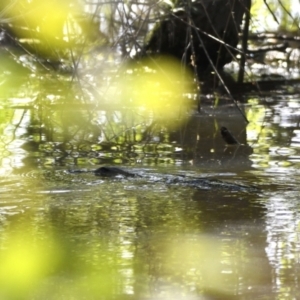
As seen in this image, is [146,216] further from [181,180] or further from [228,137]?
[228,137]

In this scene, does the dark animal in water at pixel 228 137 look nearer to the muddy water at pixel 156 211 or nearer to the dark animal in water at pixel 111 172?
the muddy water at pixel 156 211

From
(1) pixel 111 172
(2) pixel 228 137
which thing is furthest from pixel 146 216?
(2) pixel 228 137

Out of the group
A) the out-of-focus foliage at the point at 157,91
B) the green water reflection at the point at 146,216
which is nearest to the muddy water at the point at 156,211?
the green water reflection at the point at 146,216

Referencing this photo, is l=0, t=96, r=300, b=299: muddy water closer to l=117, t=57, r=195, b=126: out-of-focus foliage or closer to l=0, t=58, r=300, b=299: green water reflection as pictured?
l=0, t=58, r=300, b=299: green water reflection

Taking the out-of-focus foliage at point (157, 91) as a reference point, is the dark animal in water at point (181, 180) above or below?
below

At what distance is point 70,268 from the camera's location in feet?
11.6

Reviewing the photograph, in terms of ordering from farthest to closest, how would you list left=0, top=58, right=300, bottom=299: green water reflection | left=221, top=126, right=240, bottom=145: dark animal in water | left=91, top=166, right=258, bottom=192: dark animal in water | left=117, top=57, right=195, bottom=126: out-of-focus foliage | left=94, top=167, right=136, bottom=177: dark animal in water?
left=117, top=57, right=195, bottom=126: out-of-focus foliage → left=221, top=126, right=240, bottom=145: dark animal in water → left=94, top=167, right=136, bottom=177: dark animal in water → left=91, top=166, right=258, bottom=192: dark animal in water → left=0, top=58, right=300, bottom=299: green water reflection

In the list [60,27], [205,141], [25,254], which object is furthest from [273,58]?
[25,254]

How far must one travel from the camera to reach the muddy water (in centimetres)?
338

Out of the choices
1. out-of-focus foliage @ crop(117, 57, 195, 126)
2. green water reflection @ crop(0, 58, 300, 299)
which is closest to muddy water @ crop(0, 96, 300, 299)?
green water reflection @ crop(0, 58, 300, 299)

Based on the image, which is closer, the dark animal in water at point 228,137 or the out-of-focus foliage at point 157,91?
the dark animal in water at point 228,137

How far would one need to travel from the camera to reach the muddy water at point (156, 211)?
3379 mm

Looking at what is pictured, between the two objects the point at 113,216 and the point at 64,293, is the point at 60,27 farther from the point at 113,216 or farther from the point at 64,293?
the point at 64,293

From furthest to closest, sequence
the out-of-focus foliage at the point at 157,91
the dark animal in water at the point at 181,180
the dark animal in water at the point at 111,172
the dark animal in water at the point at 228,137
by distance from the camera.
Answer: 1. the out-of-focus foliage at the point at 157,91
2. the dark animal in water at the point at 228,137
3. the dark animal in water at the point at 111,172
4. the dark animal in water at the point at 181,180
